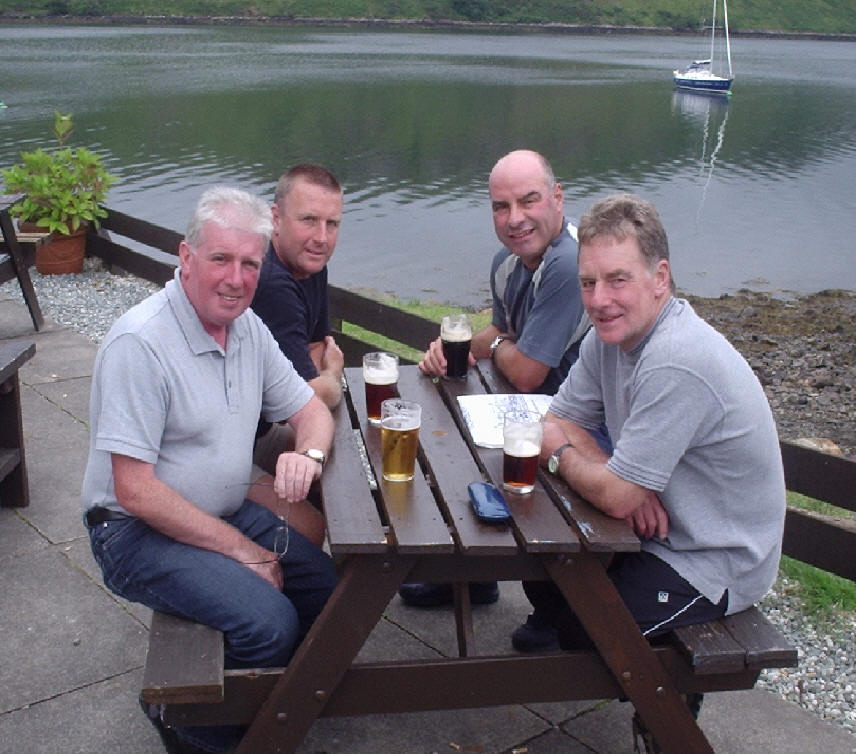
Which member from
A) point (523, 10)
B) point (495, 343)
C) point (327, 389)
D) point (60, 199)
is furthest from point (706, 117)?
point (523, 10)

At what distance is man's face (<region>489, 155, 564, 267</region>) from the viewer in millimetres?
4027

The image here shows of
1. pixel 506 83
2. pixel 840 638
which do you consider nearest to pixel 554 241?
pixel 840 638

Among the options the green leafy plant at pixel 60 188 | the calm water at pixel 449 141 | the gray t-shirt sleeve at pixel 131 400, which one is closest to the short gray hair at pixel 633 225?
the gray t-shirt sleeve at pixel 131 400

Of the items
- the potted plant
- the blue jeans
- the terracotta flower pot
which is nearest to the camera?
the blue jeans

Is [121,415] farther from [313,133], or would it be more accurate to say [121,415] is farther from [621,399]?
[313,133]

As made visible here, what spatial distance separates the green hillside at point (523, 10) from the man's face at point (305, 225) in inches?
3660

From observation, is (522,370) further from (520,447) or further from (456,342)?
(520,447)

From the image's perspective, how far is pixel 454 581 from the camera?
2.79m

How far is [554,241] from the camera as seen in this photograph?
13.3 feet

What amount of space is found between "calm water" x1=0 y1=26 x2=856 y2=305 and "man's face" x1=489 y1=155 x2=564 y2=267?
11.0m

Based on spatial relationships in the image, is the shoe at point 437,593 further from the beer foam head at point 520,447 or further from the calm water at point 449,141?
the calm water at point 449,141

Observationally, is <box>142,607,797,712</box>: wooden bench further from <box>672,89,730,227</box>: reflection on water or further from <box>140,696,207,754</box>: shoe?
<box>672,89,730,227</box>: reflection on water

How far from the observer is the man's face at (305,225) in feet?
Result: 12.9

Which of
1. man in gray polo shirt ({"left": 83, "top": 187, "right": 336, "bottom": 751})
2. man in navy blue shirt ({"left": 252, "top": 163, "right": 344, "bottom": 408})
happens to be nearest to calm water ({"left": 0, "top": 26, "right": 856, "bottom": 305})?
man in navy blue shirt ({"left": 252, "top": 163, "right": 344, "bottom": 408})
